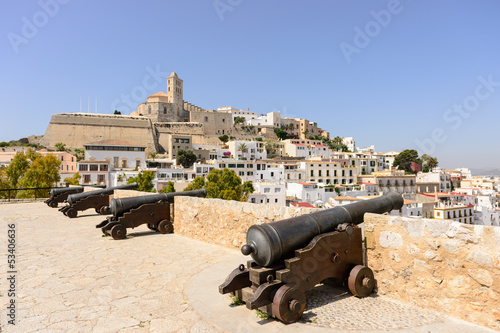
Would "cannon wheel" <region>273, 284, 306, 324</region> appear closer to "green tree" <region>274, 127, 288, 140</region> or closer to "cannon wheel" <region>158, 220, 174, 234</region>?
"cannon wheel" <region>158, 220, 174, 234</region>

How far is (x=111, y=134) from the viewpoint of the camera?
69.6 meters

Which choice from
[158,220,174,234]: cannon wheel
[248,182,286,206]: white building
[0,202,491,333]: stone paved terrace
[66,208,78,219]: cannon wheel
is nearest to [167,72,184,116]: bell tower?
[248,182,286,206]: white building

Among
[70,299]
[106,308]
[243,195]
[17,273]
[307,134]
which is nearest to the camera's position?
[106,308]

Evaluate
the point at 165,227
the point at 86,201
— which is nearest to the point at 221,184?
the point at 86,201

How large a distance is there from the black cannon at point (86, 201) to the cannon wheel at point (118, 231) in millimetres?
3346

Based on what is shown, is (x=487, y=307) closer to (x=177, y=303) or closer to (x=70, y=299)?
(x=177, y=303)

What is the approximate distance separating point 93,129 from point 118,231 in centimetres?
7113

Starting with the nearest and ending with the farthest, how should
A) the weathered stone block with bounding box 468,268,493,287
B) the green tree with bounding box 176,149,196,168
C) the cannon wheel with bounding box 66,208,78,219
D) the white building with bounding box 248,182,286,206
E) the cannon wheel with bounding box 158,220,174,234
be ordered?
the weathered stone block with bounding box 468,268,493,287 → the cannon wheel with bounding box 158,220,174,234 → the cannon wheel with bounding box 66,208,78,219 → the white building with bounding box 248,182,286,206 → the green tree with bounding box 176,149,196,168

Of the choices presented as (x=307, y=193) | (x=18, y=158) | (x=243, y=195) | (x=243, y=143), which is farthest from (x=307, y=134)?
(x=18, y=158)

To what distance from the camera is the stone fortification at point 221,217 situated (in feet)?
15.8

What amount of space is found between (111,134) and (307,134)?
187 ft

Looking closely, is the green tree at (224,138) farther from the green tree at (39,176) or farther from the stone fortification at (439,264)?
the stone fortification at (439,264)

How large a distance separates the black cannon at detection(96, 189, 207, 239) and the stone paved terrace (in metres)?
0.94

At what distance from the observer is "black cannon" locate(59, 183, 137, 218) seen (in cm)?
948
